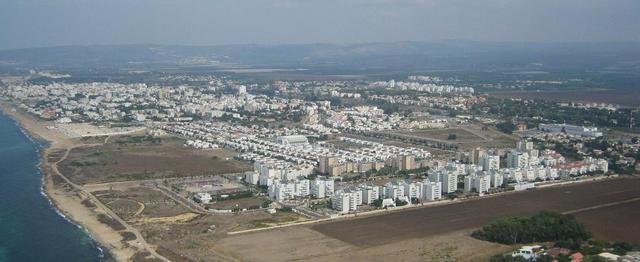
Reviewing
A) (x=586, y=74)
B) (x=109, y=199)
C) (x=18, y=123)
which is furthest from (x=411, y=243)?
(x=586, y=74)

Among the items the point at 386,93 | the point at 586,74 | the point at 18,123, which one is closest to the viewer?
the point at 18,123

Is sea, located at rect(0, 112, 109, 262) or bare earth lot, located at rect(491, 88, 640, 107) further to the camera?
bare earth lot, located at rect(491, 88, 640, 107)

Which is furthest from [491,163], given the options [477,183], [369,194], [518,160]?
[369,194]

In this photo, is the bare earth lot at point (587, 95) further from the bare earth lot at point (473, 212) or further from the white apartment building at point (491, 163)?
the bare earth lot at point (473, 212)

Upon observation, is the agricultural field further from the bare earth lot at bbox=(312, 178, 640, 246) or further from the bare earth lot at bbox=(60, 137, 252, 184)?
the bare earth lot at bbox=(60, 137, 252, 184)

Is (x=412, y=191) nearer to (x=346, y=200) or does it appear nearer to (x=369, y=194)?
(x=369, y=194)

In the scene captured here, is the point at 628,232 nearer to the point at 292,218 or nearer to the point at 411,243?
the point at 411,243

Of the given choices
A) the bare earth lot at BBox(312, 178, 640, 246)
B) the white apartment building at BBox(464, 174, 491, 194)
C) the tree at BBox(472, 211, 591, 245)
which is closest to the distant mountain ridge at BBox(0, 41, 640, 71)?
the bare earth lot at BBox(312, 178, 640, 246)
